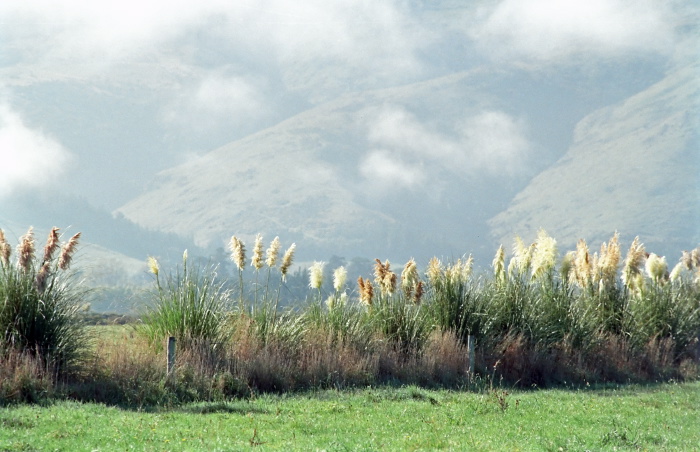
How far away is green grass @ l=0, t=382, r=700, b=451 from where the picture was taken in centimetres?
962

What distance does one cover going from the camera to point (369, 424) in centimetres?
1124

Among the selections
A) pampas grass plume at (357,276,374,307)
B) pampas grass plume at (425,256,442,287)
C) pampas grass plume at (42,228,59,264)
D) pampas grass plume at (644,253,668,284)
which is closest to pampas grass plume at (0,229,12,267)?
pampas grass plume at (42,228,59,264)

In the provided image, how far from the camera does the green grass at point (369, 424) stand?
9617 millimetres

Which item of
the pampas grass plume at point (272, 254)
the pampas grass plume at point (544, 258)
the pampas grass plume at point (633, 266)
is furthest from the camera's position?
the pampas grass plume at point (633, 266)

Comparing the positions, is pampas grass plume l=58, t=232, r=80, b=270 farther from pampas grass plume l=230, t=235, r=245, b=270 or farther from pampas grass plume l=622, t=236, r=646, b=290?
pampas grass plume l=622, t=236, r=646, b=290

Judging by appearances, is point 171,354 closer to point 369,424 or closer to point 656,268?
point 369,424

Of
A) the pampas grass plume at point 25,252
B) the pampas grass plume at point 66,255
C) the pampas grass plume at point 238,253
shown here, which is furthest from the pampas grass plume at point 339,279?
the pampas grass plume at point 25,252

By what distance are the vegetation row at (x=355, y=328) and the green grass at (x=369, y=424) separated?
908 mm

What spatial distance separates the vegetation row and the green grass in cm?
91

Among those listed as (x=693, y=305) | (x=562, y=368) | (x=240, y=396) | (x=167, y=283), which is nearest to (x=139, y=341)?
(x=167, y=283)

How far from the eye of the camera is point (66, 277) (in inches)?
532

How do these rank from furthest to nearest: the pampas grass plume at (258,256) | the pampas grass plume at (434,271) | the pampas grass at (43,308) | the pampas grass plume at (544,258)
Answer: the pampas grass plume at (544,258) < the pampas grass plume at (434,271) < the pampas grass plume at (258,256) < the pampas grass at (43,308)

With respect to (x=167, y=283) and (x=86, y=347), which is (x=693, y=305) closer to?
(x=167, y=283)

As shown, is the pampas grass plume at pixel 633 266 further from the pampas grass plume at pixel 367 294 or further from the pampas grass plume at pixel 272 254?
the pampas grass plume at pixel 272 254
